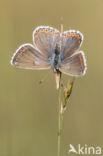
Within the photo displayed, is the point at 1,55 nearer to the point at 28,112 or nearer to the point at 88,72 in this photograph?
the point at 28,112

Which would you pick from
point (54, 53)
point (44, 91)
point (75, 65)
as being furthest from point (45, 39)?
point (44, 91)

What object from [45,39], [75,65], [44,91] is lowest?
[44,91]

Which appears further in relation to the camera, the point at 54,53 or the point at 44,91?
the point at 44,91

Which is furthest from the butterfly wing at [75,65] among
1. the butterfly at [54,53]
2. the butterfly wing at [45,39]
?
the butterfly wing at [45,39]

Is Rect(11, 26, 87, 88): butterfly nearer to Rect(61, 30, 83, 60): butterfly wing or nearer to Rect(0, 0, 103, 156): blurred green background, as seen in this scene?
Rect(61, 30, 83, 60): butterfly wing

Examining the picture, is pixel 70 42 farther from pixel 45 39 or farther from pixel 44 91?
pixel 44 91

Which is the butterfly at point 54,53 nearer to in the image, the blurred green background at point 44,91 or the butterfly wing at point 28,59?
the butterfly wing at point 28,59
